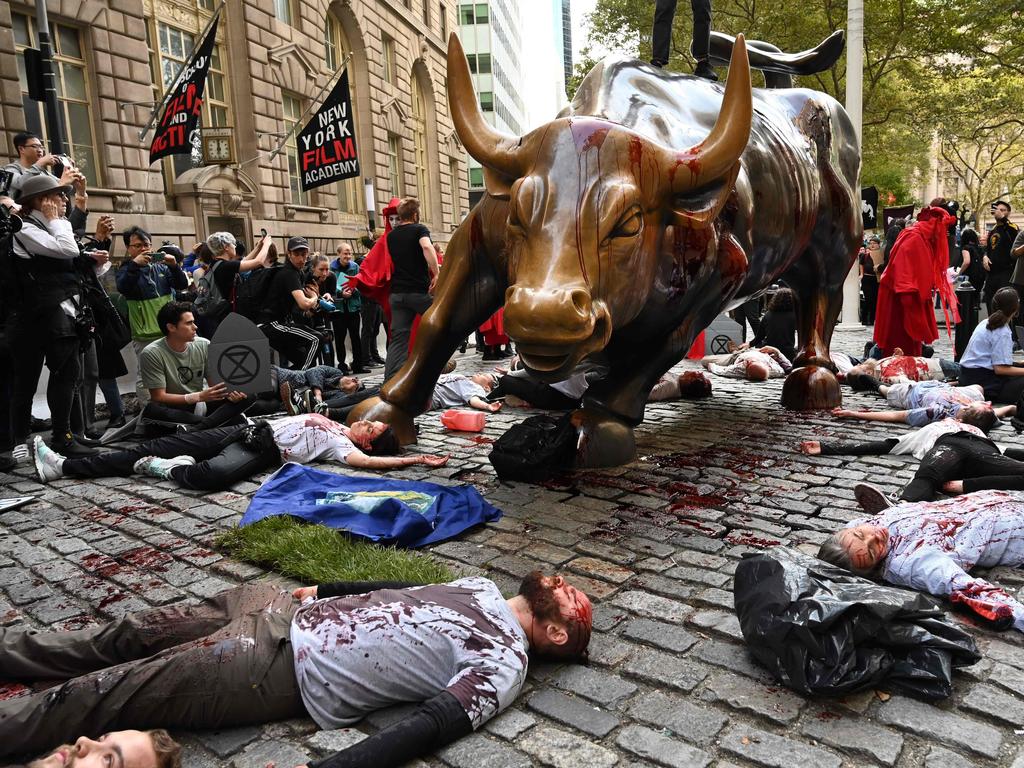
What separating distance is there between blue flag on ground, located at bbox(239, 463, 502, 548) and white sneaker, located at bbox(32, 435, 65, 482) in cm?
175

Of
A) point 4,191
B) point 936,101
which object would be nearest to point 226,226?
point 4,191

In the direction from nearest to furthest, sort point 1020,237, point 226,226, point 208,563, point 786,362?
point 208,563
point 786,362
point 1020,237
point 226,226

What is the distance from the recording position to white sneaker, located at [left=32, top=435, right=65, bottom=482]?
5238 millimetres

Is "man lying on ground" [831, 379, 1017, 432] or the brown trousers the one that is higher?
the brown trousers

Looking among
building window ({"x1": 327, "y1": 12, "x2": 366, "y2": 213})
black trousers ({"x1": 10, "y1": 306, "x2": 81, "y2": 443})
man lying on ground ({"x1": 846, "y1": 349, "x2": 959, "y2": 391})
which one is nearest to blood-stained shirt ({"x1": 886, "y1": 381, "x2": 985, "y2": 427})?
man lying on ground ({"x1": 846, "y1": 349, "x2": 959, "y2": 391})

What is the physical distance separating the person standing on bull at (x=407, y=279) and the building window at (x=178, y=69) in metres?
10.6

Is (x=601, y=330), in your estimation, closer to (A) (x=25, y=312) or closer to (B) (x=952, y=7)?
(A) (x=25, y=312)

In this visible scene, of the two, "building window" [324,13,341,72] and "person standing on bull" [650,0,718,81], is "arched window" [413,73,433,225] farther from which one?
"person standing on bull" [650,0,718,81]

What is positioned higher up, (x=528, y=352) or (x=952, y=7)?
(x=952, y=7)

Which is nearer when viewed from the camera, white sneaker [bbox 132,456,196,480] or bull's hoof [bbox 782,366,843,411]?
white sneaker [bbox 132,456,196,480]

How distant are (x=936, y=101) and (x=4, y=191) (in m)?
26.3

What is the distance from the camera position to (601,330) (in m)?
3.88

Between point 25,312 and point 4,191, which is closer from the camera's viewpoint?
point 25,312

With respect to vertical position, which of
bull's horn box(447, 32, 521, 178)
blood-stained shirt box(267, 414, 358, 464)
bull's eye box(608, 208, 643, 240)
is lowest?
blood-stained shirt box(267, 414, 358, 464)
